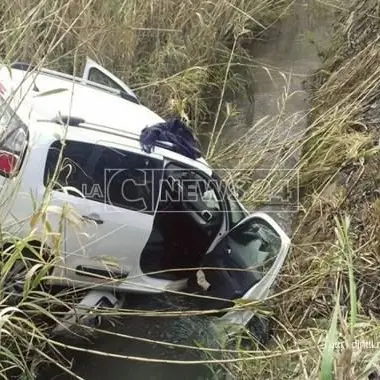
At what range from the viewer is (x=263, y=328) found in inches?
186

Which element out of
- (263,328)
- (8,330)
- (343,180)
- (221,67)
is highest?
(221,67)

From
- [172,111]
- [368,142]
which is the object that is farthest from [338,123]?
Result: [172,111]

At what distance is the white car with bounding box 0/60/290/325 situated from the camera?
14.0ft

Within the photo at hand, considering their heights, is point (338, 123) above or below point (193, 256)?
above

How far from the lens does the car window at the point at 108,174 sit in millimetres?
4500

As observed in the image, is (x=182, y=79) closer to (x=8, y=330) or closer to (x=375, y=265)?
(x=375, y=265)

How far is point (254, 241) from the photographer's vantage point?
197 inches

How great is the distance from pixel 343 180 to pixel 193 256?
1.63 metres

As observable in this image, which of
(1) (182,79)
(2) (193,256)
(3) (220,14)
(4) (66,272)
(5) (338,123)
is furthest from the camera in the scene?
(3) (220,14)

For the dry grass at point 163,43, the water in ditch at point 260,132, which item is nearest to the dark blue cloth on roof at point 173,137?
the dry grass at point 163,43

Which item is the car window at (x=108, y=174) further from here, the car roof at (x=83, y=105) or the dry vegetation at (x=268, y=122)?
the dry vegetation at (x=268, y=122)

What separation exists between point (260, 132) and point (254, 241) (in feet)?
7.88

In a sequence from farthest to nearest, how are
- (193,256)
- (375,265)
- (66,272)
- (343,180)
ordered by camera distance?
1. (343,180)
2. (193,256)
3. (375,265)
4. (66,272)

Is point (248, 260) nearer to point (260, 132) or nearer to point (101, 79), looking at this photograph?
point (101, 79)
